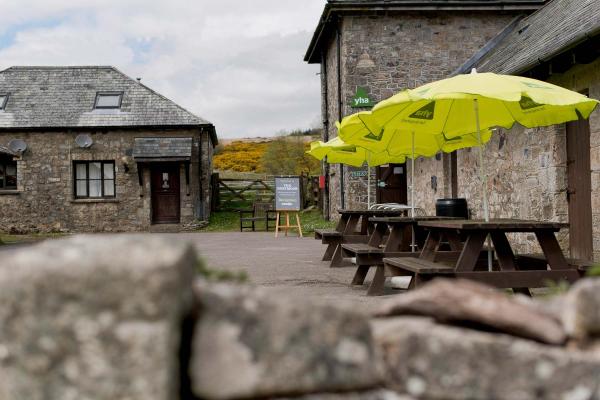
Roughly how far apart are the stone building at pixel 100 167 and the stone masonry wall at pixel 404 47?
6.89 metres

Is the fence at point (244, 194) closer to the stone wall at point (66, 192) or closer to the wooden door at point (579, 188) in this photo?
the stone wall at point (66, 192)

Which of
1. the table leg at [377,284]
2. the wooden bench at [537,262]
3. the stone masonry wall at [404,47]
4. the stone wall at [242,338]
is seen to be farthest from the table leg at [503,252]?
the stone masonry wall at [404,47]

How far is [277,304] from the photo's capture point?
183 centimetres

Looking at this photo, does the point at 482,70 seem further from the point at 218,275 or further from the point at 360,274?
the point at 218,275

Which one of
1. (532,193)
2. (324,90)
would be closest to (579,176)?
(532,193)

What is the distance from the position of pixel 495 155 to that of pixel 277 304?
1050cm

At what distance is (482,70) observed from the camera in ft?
45.2

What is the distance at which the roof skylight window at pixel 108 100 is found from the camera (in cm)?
2423

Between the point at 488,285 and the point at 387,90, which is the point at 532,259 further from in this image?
the point at 387,90

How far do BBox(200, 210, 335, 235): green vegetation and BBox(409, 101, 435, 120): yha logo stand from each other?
12753 millimetres

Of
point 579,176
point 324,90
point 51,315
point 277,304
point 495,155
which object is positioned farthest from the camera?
point 324,90

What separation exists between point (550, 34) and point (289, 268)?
18.6ft

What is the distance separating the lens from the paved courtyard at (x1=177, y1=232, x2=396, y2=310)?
7309mm

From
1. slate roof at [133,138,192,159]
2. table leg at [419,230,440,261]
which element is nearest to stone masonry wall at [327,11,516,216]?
slate roof at [133,138,192,159]
